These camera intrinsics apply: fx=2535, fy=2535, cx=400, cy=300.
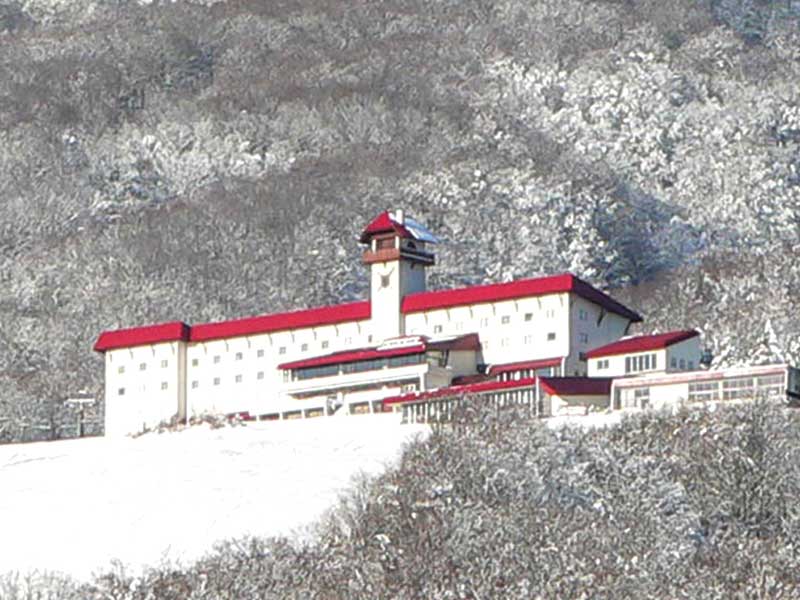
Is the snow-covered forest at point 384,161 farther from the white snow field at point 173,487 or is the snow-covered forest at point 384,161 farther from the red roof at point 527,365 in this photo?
the white snow field at point 173,487

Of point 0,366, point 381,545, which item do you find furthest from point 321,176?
point 381,545

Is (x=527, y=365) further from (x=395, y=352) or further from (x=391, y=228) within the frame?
(x=391, y=228)

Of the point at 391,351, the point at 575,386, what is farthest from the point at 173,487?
the point at 391,351

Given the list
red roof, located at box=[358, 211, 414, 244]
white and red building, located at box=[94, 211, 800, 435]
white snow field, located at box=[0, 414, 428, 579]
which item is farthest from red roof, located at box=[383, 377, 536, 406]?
red roof, located at box=[358, 211, 414, 244]

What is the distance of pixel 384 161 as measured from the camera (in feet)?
531

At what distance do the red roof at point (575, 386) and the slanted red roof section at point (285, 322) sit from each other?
13042mm

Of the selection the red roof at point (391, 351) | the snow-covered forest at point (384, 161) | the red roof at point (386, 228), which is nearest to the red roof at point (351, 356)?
the red roof at point (391, 351)

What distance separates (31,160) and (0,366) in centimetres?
4772

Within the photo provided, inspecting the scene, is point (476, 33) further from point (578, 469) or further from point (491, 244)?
point (578, 469)

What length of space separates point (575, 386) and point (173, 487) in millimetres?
14437

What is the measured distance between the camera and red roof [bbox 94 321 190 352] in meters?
96.3

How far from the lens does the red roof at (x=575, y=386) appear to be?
81.9 metres

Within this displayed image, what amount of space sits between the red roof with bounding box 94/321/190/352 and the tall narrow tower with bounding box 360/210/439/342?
25.3 feet

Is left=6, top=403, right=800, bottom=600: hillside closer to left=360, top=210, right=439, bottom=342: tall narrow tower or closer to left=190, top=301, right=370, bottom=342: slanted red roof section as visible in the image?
left=360, top=210, right=439, bottom=342: tall narrow tower
